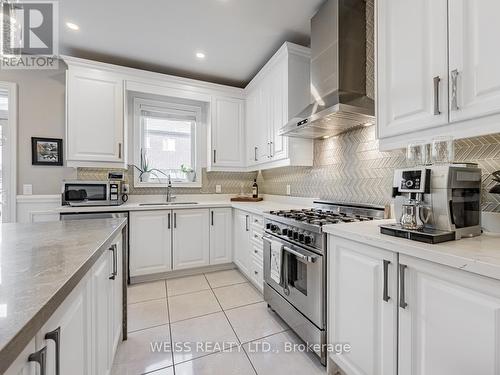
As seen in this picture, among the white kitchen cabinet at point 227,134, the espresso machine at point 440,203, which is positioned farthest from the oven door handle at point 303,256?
the white kitchen cabinet at point 227,134

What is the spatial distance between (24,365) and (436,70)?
1.85m

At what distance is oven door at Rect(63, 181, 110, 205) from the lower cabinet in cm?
262

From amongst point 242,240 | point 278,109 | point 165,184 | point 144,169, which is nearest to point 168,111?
point 144,169

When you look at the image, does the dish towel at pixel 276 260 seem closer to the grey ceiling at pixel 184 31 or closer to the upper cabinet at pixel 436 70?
the upper cabinet at pixel 436 70

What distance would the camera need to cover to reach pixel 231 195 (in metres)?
3.86

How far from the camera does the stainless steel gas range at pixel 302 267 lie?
1.51m

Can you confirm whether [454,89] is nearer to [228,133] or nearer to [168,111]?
[228,133]

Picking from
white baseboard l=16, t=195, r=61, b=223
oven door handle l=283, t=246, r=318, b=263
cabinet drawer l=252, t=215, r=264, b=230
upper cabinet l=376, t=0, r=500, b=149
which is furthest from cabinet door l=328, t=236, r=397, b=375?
white baseboard l=16, t=195, r=61, b=223

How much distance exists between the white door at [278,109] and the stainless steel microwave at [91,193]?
194 cm

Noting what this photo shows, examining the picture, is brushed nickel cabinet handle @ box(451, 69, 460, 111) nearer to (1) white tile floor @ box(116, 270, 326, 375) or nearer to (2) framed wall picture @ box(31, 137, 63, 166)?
(1) white tile floor @ box(116, 270, 326, 375)

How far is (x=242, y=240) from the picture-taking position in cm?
289

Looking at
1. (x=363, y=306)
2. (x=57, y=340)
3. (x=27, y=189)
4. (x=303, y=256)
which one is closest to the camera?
(x=57, y=340)

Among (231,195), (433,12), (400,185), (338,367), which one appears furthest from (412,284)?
(231,195)

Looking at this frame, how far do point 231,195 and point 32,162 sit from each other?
2617mm
